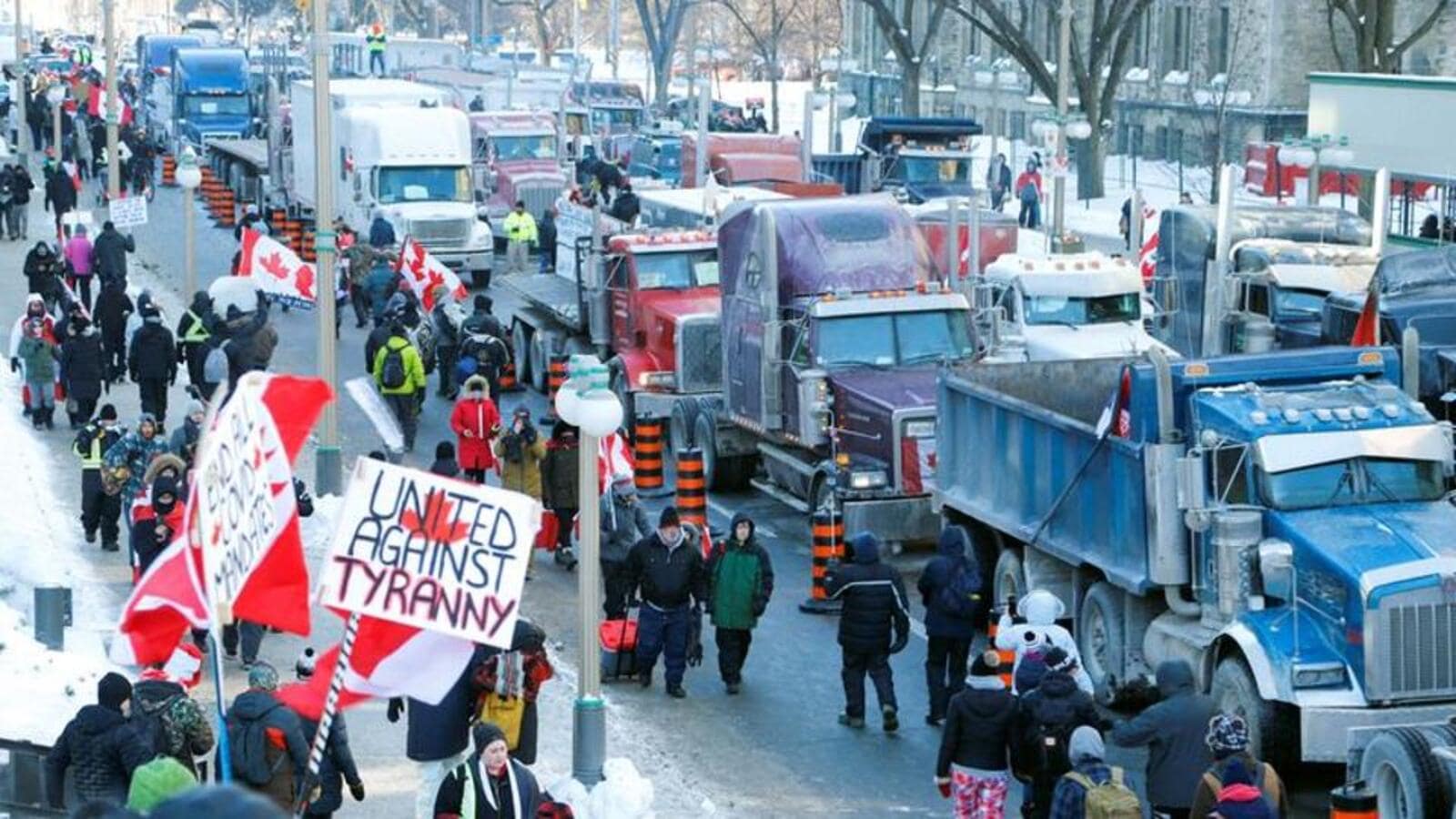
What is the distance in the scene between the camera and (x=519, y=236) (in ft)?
143

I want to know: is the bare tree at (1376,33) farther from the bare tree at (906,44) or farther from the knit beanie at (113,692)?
the knit beanie at (113,692)

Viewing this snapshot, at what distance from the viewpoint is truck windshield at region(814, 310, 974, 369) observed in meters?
24.7

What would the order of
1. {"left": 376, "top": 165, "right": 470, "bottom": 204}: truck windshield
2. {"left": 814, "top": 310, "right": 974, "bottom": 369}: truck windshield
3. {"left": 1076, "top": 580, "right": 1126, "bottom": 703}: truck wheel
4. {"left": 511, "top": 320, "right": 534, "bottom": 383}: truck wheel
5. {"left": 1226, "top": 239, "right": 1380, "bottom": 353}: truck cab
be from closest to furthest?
{"left": 1076, "top": 580, "right": 1126, "bottom": 703}: truck wheel → {"left": 814, "top": 310, "right": 974, "bottom": 369}: truck windshield → {"left": 1226, "top": 239, "right": 1380, "bottom": 353}: truck cab → {"left": 511, "top": 320, "right": 534, "bottom": 383}: truck wheel → {"left": 376, "top": 165, "right": 470, "bottom": 204}: truck windshield

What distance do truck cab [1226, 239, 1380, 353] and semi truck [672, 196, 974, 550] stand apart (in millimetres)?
5116

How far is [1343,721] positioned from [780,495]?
10.3 meters

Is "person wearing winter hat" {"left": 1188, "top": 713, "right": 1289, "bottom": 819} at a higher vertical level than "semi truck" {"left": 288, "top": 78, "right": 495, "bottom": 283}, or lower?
lower

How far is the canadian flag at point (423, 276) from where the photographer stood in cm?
3312

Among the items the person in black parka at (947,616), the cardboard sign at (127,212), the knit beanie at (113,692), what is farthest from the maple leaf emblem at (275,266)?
the knit beanie at (113,692)

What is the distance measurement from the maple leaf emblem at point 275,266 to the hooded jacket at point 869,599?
1463cm

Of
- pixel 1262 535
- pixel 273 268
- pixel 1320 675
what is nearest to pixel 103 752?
pixel 1320 675

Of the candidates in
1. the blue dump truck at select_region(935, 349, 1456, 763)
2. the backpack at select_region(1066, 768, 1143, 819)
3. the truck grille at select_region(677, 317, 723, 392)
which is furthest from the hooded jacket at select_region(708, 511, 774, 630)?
the truck grille at select_region(677, 317, 723, 392)

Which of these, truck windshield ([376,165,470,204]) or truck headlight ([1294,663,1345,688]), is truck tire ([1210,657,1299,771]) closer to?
truck headlight ([1294,663,1345,688])

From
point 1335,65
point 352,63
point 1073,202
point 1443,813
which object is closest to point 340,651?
point 1443,813

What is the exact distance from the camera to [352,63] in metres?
83.7
